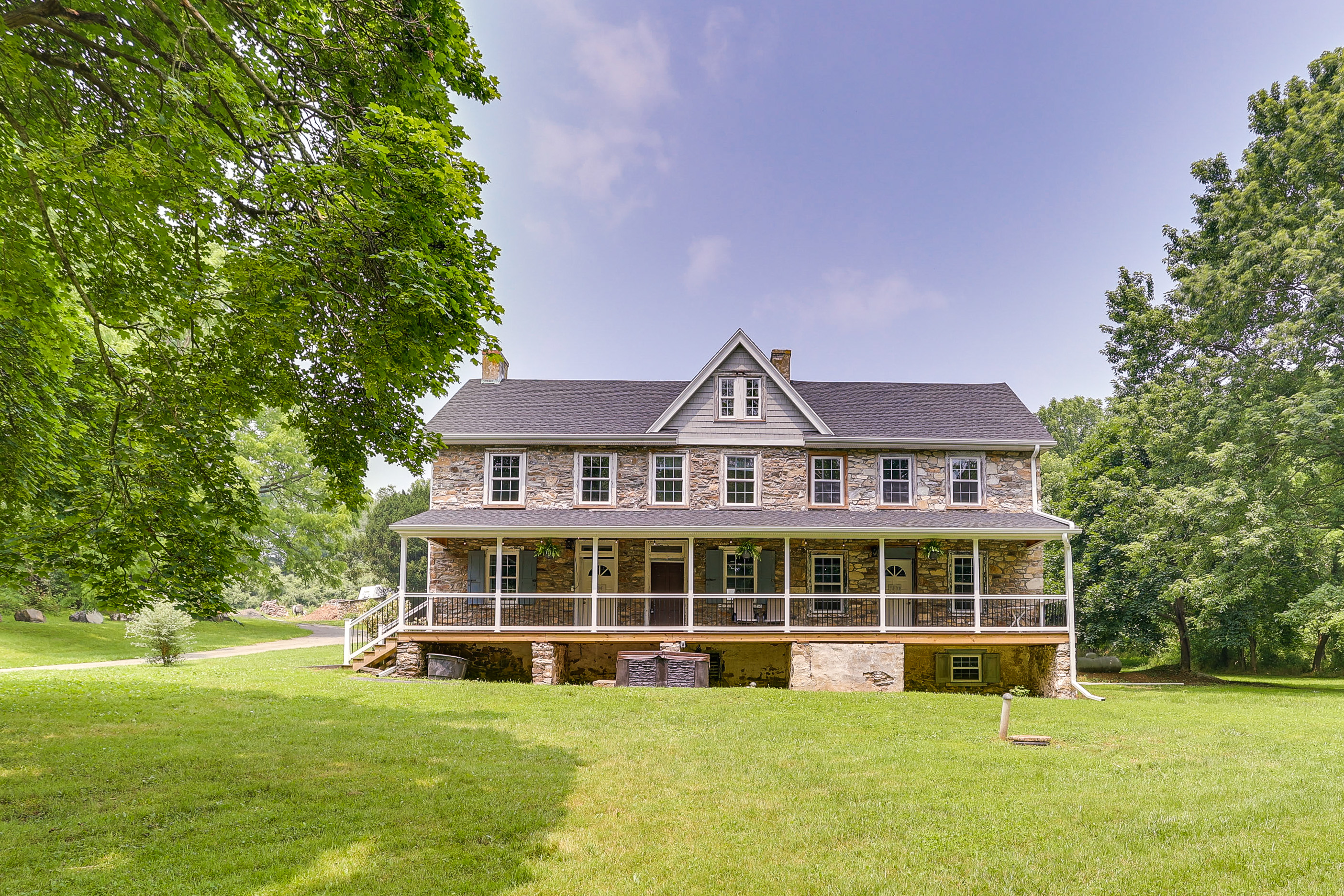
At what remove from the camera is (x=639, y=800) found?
758 cm

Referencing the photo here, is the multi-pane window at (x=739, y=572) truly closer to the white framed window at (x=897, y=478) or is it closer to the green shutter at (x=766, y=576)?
the green shutter at (x=766, y=576)

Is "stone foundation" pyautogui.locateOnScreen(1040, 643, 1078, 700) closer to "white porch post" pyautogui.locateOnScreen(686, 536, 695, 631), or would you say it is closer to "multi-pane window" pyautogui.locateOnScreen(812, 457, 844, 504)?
"multi-pane window" pyautogui.locateOnScreen(812, 457, 844, 504)

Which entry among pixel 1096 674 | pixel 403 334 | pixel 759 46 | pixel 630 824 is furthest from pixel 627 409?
pixel 1096 674

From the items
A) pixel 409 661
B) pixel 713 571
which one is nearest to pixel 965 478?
pixel 713 571

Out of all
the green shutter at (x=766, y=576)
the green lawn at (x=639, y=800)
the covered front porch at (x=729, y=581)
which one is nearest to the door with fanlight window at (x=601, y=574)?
the covered front porch at (x=729, y=581)

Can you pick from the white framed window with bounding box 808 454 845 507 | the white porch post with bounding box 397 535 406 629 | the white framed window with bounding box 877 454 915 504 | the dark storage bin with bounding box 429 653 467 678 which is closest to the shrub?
the white porch post with bounding box 397 535 406 629

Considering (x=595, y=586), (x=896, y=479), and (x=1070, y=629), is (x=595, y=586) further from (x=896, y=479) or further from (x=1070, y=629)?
(x=1070, y=629)

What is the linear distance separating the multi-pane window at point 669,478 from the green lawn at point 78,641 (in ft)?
45.2

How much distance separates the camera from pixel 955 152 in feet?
72.6

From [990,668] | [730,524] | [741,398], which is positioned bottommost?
[990,668]

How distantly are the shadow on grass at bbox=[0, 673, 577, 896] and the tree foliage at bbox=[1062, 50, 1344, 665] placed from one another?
20076 millimetres

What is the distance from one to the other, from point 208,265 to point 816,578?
15.9m

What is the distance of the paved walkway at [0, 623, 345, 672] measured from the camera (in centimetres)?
1927

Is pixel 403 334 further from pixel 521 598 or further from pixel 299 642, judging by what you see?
pixel 299 642
